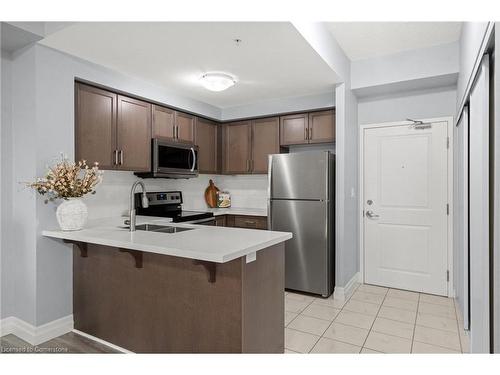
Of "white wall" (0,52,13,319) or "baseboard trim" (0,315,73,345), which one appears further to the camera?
"white wall" (0,52,13,319)

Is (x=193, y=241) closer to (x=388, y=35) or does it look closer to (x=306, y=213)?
(x=306, y=213)

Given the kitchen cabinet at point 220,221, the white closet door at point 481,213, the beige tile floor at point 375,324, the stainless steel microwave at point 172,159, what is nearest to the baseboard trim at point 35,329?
the stainless steel microwave at point 172,159

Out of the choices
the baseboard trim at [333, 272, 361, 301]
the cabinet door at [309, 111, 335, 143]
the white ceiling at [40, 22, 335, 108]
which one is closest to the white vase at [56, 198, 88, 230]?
the white ceiling at [40, 22, 335, 108]

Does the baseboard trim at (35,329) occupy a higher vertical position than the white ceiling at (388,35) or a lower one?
lower

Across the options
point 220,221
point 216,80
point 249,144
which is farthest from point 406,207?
point 216,80

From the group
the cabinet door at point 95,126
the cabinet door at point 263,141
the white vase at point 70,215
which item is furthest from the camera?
the cabinet door at point 263,141

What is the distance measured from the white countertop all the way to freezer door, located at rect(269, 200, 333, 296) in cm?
143

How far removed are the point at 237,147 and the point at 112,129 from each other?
1.88 meters

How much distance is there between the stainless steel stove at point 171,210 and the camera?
11.9ft

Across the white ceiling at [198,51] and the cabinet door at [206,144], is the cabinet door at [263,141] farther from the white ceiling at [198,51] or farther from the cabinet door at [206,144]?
the white ceiling at [198,51]

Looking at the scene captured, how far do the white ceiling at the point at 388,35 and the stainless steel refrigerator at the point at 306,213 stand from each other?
3.71ft

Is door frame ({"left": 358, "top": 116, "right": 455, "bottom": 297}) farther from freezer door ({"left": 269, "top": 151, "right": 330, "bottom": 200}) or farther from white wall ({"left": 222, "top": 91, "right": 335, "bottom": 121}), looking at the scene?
freezer door ({"left": 269, "top": 151, "right": 330, "bottom": 200})

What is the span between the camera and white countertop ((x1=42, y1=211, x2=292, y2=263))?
1.69 m
